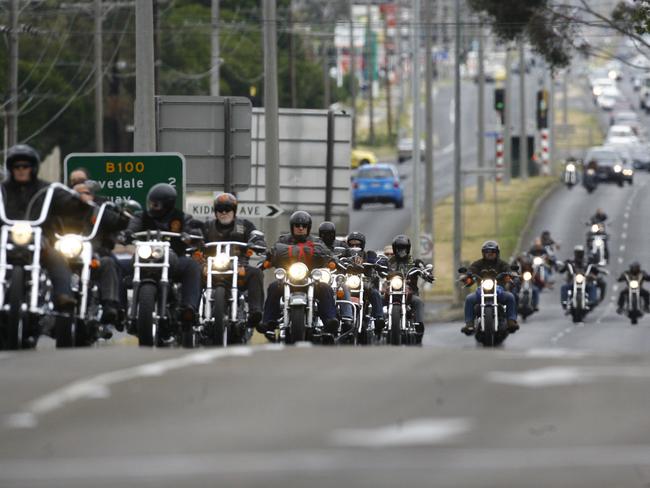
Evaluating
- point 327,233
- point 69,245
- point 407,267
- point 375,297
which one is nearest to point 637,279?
point 407,267

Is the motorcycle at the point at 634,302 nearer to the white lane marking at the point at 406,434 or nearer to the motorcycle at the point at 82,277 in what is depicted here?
the motorcycle at the point at 82,277

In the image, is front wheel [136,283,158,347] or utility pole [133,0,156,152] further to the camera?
utility pole [133,0,156,152]

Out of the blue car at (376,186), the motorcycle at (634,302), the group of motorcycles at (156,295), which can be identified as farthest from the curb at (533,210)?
the group of motorcycles at (156,295)

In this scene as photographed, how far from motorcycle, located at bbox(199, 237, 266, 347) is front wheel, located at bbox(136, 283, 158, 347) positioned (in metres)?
1.18

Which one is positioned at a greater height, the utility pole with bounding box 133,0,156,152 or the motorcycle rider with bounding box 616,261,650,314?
the utility pole with bounding box 133,0,156,152

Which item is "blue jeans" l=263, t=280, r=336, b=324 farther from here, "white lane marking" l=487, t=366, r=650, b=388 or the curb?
the curb

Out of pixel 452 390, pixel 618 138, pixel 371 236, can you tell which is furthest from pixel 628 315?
pixel 618 138

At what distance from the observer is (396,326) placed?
27672mm

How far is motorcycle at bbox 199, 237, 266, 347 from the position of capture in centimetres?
2130

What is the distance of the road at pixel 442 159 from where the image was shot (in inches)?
3182

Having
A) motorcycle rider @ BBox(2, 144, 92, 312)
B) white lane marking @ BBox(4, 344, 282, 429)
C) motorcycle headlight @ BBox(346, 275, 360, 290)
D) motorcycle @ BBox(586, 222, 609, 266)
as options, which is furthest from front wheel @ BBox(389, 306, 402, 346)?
motorcycle @ BBox(586, 222, 609, 266)

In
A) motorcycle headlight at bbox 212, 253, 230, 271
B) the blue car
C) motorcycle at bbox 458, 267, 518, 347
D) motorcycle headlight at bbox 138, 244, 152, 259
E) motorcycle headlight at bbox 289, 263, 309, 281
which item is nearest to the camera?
motorcycle headlight at bbox 138, 244, 152, 259

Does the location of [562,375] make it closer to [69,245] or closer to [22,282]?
[22,282]

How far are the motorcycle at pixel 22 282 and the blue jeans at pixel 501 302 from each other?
37.9 feet
